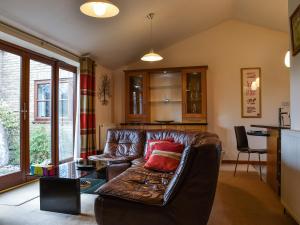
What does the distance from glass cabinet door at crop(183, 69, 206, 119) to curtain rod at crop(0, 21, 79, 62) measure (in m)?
2.31

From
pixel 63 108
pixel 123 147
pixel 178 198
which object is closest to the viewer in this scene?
pixel 178 198

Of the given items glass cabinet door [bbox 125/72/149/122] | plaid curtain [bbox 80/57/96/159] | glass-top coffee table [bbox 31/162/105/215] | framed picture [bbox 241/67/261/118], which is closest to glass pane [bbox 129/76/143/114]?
glass cabinet door [bbox 125/72/149/122]

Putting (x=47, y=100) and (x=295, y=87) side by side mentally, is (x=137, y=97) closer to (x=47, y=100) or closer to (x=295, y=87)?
(x=47, y=100)

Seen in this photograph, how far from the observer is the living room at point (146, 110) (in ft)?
6.81

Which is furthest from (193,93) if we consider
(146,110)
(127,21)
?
(127,21)

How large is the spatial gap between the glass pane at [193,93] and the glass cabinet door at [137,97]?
0.93 meters

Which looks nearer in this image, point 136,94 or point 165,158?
point 165,158

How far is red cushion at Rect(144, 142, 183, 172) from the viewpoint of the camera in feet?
8.90

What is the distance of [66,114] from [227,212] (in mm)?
3190

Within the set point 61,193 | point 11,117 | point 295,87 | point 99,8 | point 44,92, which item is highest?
point 99,8

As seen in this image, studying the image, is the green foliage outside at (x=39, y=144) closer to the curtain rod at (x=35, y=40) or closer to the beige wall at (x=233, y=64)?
the curtain rod at (x=35, y=40)

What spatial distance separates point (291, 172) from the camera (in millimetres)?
2145

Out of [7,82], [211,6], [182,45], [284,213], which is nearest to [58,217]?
[7,82]

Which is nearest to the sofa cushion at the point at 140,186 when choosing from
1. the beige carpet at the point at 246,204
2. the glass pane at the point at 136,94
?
the beige carpet at the point at 246,204
